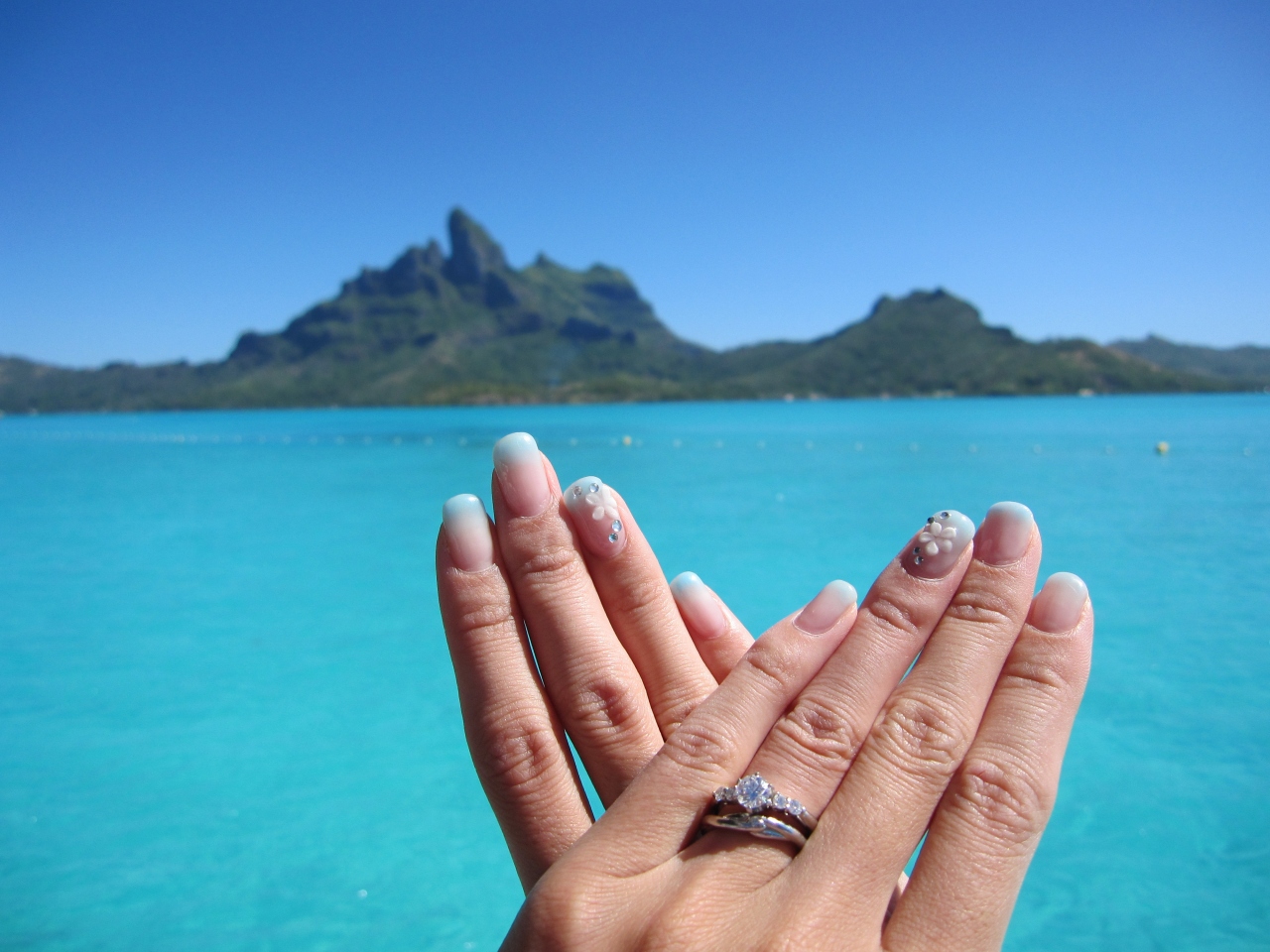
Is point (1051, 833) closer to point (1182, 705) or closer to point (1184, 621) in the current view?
point (1182, 705)

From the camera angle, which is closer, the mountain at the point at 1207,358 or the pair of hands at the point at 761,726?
the pair of hands at the point at 761,726

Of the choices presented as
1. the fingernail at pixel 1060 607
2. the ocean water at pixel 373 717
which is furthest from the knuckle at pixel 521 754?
the ocean water at pixel 373 717

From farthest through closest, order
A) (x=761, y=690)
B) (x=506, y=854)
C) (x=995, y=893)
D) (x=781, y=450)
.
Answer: (x=781, y=450) → (x=506, y=854) → (x=761, y=690) → (x=995, y=893)

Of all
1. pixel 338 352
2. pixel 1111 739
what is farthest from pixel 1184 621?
pixel 338 352

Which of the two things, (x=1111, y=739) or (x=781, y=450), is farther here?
(x=781, y=450)

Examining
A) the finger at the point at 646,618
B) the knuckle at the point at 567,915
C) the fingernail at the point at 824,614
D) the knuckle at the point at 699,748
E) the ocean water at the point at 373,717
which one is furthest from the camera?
the ocean water at the point at 373,717

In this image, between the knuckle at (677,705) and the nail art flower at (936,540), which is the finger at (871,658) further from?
the knuckle at (677,705)

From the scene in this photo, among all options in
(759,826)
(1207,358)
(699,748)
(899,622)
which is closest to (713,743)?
(699,748)
